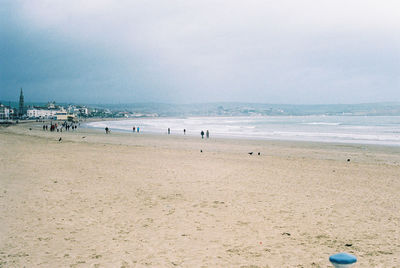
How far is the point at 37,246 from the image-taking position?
16.9 ft

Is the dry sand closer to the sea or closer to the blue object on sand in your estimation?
the blue object on sand

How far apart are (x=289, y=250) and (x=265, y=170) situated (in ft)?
26.2

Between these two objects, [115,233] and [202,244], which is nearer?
[202,244]

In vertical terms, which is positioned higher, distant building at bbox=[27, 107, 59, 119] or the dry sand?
distant building at bbox=[27, 107, 59, 119]

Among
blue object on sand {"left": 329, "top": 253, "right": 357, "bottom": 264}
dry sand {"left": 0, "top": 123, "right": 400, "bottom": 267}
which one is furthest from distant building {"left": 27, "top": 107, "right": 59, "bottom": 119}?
blue object on sand {"left": 329, "top": 253, "right": 357, "bottom": 264}

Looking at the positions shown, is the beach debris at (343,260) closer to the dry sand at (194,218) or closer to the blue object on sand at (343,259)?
the blue object on sand at (343,259)

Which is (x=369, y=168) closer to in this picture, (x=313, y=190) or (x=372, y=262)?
(x=313, y=190)

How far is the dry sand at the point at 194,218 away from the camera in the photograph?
4.87 metres

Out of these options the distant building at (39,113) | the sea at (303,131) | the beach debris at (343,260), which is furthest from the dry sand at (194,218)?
the distant building at (39,113)

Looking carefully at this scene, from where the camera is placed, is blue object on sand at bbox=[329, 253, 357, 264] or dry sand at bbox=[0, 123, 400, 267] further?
dry sand at bbox=[0, 123, 400, 267]

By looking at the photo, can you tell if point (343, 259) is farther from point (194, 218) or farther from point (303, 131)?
point (303, 131)

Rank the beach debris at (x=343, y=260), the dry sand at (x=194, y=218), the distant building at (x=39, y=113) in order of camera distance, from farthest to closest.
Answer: the distant building at (x=39, y=113)
the dry sand at (x=194, y=218)
the beach debris at (x=343, y=260)

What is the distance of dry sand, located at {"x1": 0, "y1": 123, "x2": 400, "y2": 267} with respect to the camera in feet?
16.0

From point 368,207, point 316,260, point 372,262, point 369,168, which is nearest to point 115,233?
point 316,260
